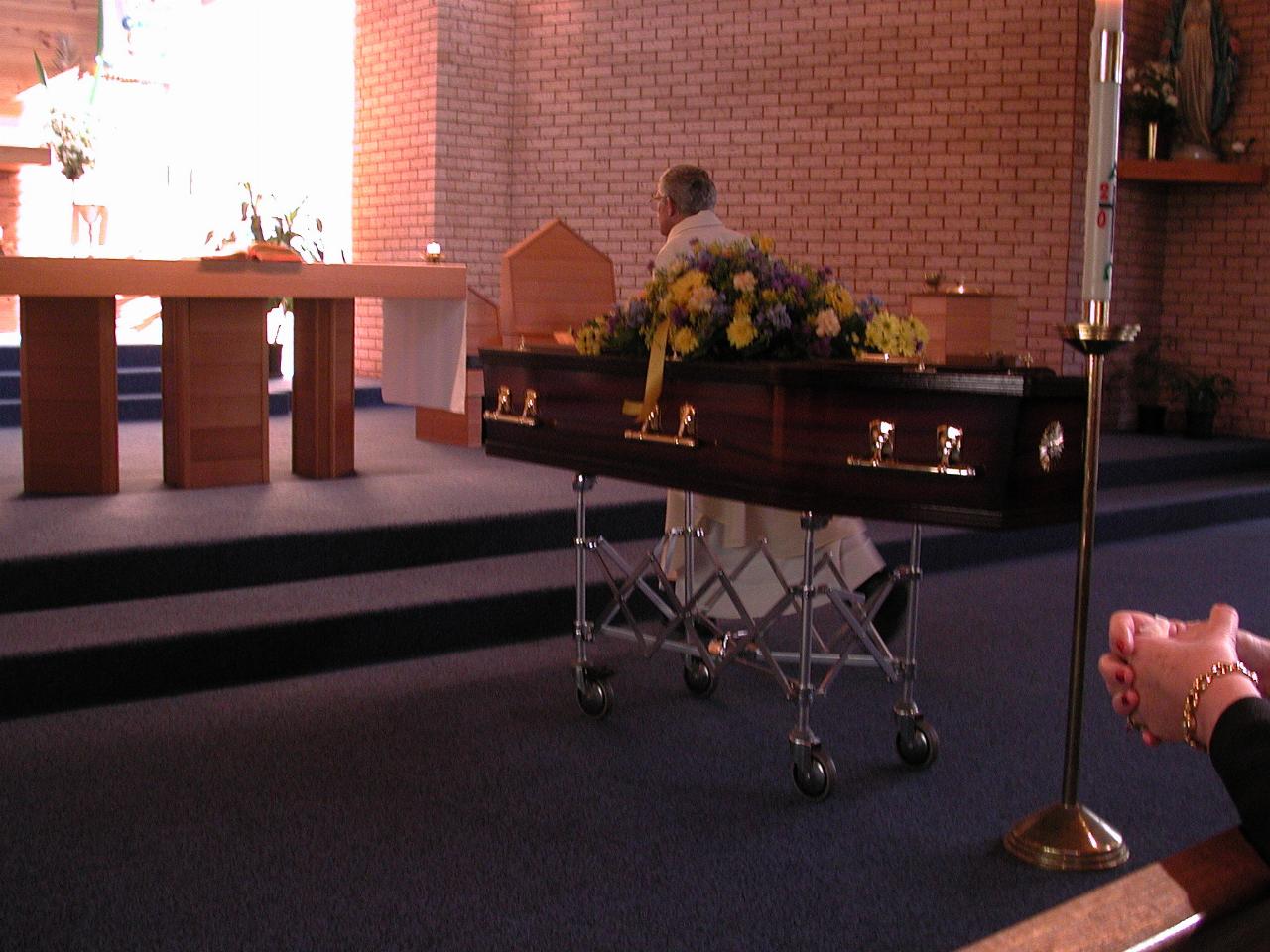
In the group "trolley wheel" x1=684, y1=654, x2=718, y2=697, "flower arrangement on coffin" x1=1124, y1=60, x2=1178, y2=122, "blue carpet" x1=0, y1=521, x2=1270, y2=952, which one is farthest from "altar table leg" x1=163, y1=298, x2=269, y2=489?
"flower arrangement on coffin" x1=1124, y1=60, x2=1178, y2=122

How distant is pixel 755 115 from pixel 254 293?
17.9 ft

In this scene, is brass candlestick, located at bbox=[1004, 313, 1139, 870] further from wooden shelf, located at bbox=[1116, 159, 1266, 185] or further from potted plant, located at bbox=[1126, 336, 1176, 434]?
potted plant, located at bbox=[1126, 336, 1176, 434]

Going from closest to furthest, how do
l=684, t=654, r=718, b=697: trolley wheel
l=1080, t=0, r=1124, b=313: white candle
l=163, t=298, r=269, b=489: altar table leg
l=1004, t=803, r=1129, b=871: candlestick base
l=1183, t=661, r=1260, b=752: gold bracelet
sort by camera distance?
1. l=1183, t=661, r=1260, b=752: gold bracelet
2. l=1080, t=0, r=1124, b=313: white candle
3. l=1004, t=803, r=1129, b=871: candlestick base
4. l=684, t=654, r=718, b=697: trolley wheel
5. l=163, t=298, r=269, b=489: altar table leg

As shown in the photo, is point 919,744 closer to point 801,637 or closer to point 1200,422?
point 801,637

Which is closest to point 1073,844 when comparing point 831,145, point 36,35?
point 831,145

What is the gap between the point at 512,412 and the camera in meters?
3.82


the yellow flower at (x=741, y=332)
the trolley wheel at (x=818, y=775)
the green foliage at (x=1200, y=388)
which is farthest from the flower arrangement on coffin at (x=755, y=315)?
the green foliage at (x=1200, y=388)

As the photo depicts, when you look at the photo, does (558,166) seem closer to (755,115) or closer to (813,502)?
(755,115)

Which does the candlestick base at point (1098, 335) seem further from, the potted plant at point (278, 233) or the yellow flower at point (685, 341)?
the potted plant at point (278, 233)

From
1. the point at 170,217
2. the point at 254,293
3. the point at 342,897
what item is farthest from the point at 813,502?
the point at 170,217

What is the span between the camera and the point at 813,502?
9.68ft

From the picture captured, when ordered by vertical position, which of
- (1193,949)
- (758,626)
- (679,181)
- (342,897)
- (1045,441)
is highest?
(679,181)

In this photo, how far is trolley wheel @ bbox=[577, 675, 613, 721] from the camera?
4090 mm

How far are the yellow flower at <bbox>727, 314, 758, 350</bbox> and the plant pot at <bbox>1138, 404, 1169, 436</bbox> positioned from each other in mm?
7716
